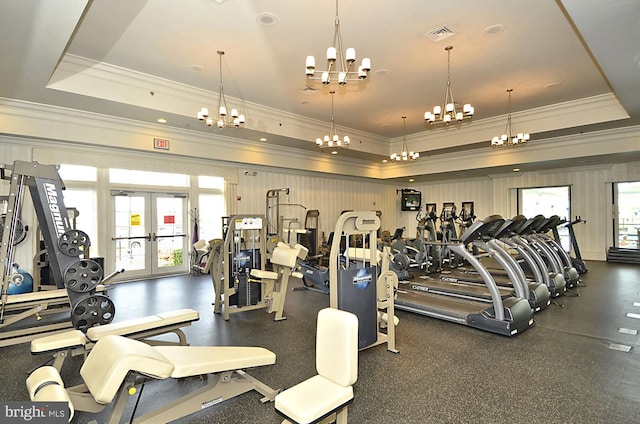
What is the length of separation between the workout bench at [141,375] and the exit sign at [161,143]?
5.82 metres

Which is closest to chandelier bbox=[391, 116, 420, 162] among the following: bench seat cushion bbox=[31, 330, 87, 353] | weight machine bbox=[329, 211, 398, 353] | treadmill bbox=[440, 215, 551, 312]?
treadmill bbox=[440, 215, 551, 312]

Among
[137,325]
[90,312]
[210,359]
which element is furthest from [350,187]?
[210,359]

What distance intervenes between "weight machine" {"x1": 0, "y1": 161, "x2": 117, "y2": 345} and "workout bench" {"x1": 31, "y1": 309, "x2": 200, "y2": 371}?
0.70m

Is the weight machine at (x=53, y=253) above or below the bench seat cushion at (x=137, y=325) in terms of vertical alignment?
above

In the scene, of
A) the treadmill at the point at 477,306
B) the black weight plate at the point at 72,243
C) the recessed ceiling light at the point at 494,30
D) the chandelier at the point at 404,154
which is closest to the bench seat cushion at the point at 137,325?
the black weight plate at the point at 72,243

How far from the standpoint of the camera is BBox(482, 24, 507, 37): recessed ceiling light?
470 centimetres

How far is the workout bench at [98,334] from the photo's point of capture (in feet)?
8.30

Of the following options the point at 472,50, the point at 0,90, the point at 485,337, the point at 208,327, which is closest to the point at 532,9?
the point at 472,50

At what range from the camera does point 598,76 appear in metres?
6.30

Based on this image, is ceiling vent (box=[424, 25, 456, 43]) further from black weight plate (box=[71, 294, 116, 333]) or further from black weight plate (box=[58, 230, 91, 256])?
black weight plate (box=[71, 294, 116, 333])

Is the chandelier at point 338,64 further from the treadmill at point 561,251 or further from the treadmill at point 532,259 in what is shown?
the treadmill at point 561,251

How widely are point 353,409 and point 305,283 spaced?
437cm

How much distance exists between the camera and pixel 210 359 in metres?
2.22

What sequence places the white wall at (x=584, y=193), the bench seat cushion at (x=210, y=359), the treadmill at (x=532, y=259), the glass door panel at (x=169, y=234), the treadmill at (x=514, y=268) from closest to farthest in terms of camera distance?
the bench seat cushion at (x=210, y=359)
the treadmill at (x=514, y=268)
the treadmill at (x=532, y=259)
the glass door panel at (x=169, y=234)
the white wall at (x=584, y=193)
